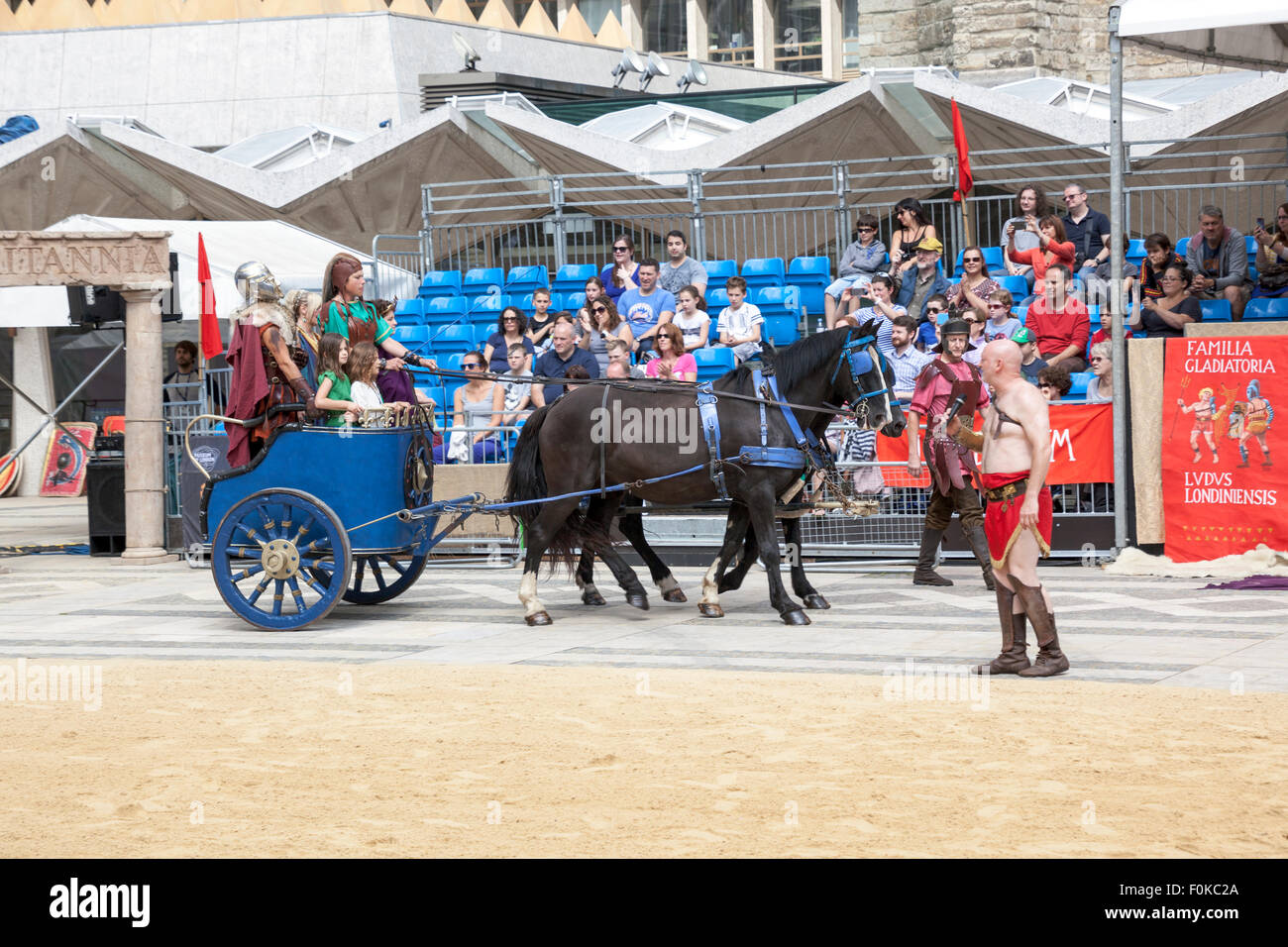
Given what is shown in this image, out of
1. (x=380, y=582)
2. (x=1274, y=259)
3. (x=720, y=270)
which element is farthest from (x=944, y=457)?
(x=720, y=270)

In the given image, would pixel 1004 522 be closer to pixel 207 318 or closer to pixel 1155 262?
pixel 1155 262

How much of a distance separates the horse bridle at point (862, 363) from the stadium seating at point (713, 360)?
5545mm

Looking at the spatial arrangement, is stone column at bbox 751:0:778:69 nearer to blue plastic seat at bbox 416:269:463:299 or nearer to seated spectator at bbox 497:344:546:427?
blue plastic seat at bbox 416:269:463:299

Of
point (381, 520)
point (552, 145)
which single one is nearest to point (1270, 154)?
point (552, 145)

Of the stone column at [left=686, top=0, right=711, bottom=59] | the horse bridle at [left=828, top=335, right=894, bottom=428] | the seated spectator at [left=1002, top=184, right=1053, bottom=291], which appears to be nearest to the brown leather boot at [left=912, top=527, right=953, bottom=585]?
the horse bridle at [left=828, top=335, right=894, bottom=428]

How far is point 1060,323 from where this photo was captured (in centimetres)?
1550

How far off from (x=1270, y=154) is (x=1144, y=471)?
8552 mm

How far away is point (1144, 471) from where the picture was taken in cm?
1381

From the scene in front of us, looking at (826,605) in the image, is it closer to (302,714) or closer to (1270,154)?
(302,714)

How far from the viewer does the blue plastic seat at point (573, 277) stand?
2058 centimetres

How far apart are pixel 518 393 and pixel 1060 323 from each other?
18.1 ft

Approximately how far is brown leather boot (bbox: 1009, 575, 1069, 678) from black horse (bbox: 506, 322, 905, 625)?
2.55 metres

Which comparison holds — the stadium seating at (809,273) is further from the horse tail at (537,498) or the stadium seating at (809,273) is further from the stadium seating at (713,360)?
the horse tail at (537,498)

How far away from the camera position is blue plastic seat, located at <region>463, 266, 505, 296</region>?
20891mm
